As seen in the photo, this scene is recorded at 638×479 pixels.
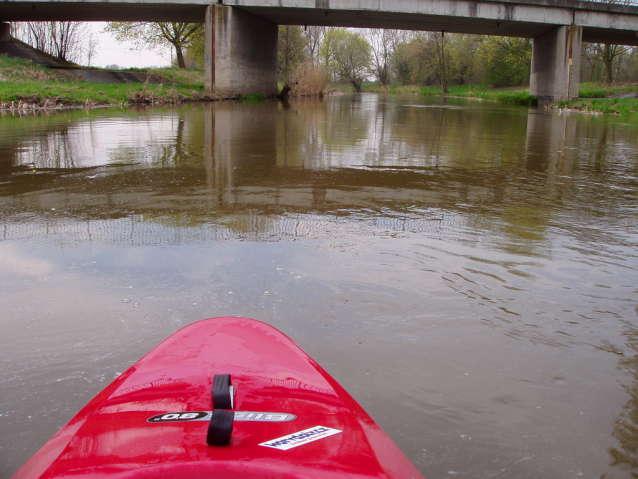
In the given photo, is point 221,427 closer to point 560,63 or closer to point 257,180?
point 257,180

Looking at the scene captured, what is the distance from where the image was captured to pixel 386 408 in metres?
2.04

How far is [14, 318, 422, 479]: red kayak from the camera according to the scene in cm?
100

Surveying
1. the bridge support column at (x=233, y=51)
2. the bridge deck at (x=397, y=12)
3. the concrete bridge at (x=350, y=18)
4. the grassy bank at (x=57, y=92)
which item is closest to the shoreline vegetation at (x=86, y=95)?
the grassy bank at (x=57, y=92)

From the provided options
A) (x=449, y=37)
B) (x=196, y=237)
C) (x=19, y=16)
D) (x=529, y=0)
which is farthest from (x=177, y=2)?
(x=449, y=37)

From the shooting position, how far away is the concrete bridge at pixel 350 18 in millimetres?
23781

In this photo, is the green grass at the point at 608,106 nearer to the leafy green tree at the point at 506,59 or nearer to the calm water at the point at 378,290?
the calm water at the point at 378,290

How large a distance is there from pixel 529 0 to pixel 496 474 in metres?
27.6

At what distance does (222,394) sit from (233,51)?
25193 millimetres

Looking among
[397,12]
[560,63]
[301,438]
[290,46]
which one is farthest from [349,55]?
[301,438]

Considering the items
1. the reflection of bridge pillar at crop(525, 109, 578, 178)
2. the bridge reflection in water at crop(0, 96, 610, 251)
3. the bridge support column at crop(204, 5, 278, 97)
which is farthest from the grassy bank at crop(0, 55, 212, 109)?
the reflection of bridge pillar at crop(525, 109, 578, 178)

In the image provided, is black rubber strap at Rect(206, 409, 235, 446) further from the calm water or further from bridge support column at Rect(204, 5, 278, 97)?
bridge support column at Rect(204, 5, 278, 97)

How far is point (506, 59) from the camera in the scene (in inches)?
1959

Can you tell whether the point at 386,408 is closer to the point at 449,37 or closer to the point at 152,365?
the point at 152,365

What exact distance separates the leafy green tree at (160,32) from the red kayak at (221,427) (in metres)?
41.5
